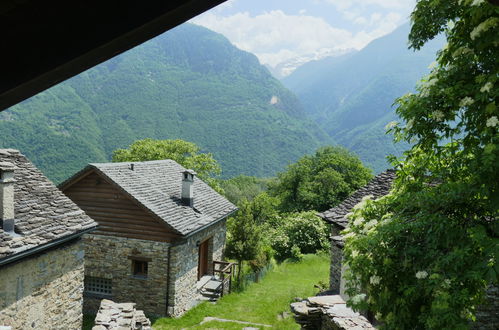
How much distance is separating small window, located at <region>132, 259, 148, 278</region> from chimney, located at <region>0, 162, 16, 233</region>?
684 cm

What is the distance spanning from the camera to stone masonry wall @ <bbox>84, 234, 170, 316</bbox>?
1552 cm

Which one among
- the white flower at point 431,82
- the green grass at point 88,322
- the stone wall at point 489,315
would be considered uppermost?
the white flower at point 431,82

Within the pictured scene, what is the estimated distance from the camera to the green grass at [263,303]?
48.4ft

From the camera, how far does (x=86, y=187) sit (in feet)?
54.1

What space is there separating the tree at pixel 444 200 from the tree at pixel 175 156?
1203 inches

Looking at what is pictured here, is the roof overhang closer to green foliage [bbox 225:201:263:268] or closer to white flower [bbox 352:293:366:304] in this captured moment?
white flower [bbox 352:293:366:304]

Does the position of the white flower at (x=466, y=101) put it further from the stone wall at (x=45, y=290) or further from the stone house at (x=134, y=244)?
the stone house at (x=134, y=244)

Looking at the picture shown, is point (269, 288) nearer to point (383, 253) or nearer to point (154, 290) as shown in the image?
point (154, 290)

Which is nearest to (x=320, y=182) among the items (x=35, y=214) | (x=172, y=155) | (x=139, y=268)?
(x=172, y=155)

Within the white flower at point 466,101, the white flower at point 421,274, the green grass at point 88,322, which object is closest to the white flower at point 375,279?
the white flower at point 421,274

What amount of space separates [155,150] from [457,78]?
33.7 meters

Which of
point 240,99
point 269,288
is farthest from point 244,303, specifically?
point 240,99

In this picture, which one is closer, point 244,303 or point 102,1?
point 102,1

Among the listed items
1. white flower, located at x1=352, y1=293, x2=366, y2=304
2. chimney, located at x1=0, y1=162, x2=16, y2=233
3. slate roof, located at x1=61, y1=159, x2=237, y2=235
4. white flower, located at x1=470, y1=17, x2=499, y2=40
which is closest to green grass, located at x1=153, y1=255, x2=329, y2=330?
slate roof, located at x1=61, y1=159, x2=237, y2=235
